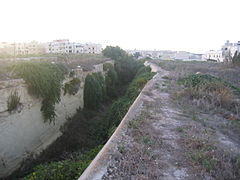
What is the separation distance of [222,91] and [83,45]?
5564 centimetres

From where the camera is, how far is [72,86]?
11.4 meters

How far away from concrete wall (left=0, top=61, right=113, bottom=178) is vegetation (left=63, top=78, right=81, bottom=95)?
Answer: 7.26ft

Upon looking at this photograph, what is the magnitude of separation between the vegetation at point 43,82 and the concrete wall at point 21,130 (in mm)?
250

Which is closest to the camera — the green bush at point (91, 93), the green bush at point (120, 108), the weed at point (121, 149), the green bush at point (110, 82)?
the weed at point (121, 149)

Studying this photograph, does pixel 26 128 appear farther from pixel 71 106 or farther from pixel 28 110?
pixel 71 106

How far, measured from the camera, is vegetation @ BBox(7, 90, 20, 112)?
664 centimetres

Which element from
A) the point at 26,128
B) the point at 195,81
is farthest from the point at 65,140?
the point at 195,81

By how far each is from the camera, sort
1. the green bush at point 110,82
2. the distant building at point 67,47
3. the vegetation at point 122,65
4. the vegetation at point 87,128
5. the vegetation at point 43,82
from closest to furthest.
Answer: the vegetation at point 87,128 < the vegetation at point 43,82 < the green bush at point 110,82 < the vegetation at point 122,65 < the distant building at point 67,47

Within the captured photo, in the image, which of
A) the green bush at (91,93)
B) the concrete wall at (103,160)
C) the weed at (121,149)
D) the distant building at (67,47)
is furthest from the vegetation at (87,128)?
the distant building at (67,47)

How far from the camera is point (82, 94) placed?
13.0 meters

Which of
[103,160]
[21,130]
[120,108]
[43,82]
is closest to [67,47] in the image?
[43,82]

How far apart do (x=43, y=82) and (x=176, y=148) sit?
6.67 metres

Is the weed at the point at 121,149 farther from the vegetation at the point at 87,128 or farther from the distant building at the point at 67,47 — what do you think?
the distant building at the point at 67,47

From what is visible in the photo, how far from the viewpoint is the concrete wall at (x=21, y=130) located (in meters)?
6.39
